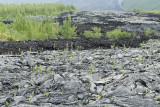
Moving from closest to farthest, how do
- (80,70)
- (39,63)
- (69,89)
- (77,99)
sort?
(77,99) < (69,89) < (80,70) < (39,63)

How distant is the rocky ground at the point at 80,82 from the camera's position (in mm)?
2939

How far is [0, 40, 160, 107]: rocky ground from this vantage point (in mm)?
2939

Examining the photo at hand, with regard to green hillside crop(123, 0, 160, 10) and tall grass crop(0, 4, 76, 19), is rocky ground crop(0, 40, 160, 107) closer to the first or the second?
tall grass crop(0, 4, 76, 19)

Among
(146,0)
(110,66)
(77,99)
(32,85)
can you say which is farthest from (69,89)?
(146,0)

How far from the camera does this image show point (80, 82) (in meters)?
3.55

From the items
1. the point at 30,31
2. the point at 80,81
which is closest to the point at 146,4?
the point at 30,31

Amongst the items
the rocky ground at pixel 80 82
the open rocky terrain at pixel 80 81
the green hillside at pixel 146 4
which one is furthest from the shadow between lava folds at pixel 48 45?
the green hillside at pixel 146 4

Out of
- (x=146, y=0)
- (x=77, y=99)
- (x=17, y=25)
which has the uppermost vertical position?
(x=146, y=0)

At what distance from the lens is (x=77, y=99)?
305 centimetres

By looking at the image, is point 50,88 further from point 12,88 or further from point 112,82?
point 112,82

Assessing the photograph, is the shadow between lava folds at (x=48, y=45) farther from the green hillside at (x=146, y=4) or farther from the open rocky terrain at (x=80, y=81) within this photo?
the green hillside at (x=146, y=4)

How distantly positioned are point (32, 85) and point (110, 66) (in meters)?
2.01

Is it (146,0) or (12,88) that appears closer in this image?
(12,88)

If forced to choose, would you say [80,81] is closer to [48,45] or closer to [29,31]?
[48,45]
